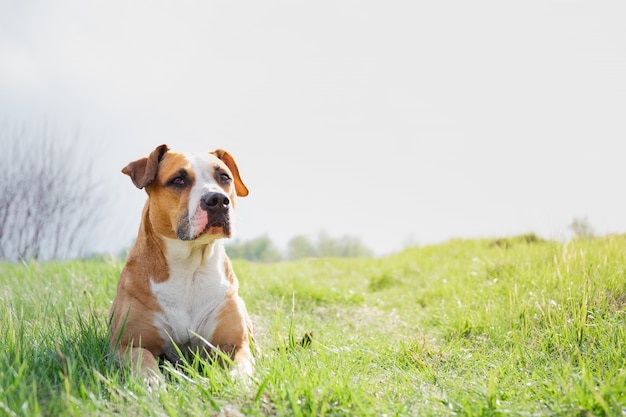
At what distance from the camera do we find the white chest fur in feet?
12.5

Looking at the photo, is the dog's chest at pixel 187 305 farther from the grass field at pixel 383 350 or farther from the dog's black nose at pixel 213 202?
the dog's black nose at pixel 213 202

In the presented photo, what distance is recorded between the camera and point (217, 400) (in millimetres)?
2713

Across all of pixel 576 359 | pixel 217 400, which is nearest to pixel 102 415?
pixel 217 400

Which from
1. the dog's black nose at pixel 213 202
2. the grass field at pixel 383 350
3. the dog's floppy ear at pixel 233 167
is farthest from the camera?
the dog's floppy ear at pixel 233 167

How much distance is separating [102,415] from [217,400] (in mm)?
541

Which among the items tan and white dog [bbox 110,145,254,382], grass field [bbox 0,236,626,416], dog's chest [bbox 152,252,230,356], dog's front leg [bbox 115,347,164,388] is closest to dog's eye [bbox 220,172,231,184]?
tan and white dog [bbox 110,145,254,382]

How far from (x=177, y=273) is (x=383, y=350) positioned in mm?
1639

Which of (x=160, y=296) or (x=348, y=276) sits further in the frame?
(x=348, y=276)

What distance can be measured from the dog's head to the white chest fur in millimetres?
211

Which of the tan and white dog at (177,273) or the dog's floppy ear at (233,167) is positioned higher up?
the dog's floppy ear at (233,167)

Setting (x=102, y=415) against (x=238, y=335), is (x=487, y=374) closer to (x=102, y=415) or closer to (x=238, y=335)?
(x=238, y=335)

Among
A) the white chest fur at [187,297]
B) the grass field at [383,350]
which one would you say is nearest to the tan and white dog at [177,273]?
the white chest fur at [187,297]

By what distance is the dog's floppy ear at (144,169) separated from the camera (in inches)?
151

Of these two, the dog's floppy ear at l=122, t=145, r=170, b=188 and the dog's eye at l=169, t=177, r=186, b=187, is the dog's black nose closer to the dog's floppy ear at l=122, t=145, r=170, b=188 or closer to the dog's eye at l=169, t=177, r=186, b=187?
the dog's eye at l=169, t=177, r=186, b=187
